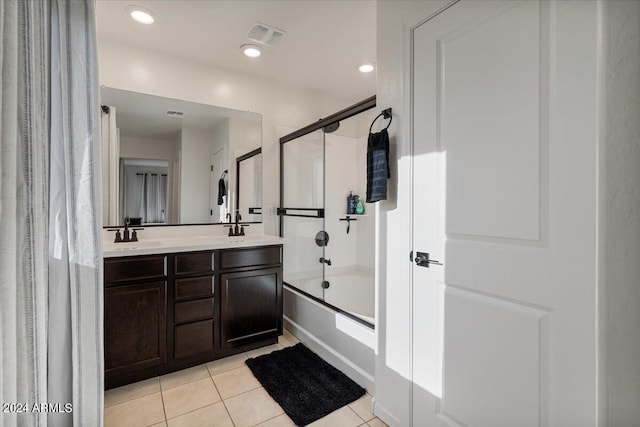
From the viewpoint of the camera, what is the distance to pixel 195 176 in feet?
9.12

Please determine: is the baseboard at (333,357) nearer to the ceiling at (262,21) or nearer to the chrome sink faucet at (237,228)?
the chrome sink faucet at (237,228)

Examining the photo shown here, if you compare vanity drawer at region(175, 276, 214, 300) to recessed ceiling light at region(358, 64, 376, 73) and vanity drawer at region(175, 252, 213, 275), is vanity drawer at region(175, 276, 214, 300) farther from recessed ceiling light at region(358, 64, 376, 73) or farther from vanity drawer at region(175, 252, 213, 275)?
recessed ceiling light at region(358, 64, 376, 73)

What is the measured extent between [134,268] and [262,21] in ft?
6.36

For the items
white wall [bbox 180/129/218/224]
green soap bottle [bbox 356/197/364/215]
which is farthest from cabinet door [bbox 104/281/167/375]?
green soap bottle [bbox 356/197/364/215]

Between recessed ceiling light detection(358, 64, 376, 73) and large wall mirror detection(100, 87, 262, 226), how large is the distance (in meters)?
1.12

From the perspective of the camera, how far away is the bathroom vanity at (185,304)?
1.94m

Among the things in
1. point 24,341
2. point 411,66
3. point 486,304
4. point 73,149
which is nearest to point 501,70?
point 411,66

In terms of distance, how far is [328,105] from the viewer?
3518 mm

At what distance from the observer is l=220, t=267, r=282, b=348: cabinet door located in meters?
2.33

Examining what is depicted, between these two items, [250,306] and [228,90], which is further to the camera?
[228,90]

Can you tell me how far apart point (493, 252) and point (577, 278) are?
0.88 ft

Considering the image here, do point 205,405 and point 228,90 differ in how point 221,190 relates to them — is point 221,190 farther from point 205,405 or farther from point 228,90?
point 205,405

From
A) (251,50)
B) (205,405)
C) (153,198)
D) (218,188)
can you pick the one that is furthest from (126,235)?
(251,50)

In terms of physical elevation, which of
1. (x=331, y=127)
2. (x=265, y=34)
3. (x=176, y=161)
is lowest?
(x=176, y=161)
